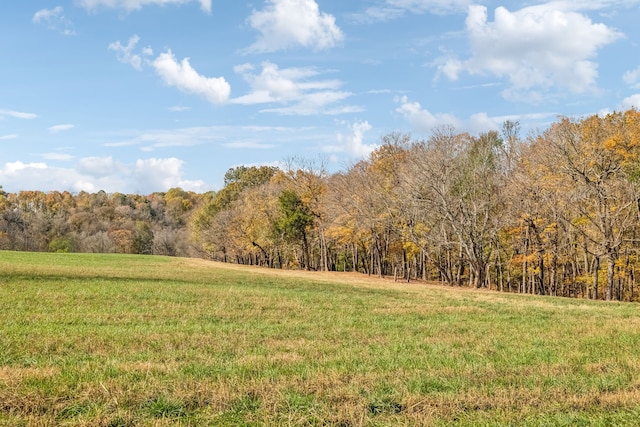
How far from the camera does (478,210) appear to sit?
149 ft

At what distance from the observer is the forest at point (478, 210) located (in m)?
41.8

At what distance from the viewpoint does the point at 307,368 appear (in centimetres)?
994

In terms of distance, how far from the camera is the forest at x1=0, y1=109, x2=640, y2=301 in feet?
137

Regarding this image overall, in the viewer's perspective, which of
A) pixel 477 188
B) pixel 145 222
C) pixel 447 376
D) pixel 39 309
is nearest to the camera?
pixel 447 376

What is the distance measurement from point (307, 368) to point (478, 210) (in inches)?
1507

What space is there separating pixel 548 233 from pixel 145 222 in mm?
116364

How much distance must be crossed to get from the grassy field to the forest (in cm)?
2684

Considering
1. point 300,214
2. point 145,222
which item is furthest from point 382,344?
point 145,222

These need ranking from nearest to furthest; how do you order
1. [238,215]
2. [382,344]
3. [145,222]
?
1. [382,344]
2. [238,215]
3. [145,222]

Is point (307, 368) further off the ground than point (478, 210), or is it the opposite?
point (478, 210)

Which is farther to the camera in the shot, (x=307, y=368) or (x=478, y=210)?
(x=478, y=210)

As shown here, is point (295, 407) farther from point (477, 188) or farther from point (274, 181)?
point (274, 181)

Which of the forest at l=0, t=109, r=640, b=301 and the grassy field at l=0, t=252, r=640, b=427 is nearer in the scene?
the grassy field at l=0, t=252, r=640, b=427

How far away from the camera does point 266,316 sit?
18688 millimetres
